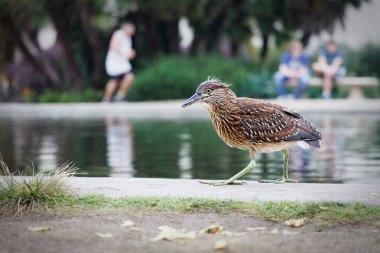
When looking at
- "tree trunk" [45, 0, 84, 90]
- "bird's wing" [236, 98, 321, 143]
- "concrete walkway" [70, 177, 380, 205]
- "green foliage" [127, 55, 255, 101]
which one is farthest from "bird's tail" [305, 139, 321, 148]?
"tree trunk" [45, 0, 84, 90]

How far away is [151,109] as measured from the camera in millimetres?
24328

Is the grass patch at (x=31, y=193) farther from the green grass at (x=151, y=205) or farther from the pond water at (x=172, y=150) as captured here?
the pond water at (x=172, y=150)

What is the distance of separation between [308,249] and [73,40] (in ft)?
92.7

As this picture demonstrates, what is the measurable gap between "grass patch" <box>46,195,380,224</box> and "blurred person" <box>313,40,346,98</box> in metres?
20.4

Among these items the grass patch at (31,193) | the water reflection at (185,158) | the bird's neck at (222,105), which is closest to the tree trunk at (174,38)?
the water reflection at (185,158)

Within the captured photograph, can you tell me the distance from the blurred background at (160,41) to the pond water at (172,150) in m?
6.56

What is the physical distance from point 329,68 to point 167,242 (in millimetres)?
22034

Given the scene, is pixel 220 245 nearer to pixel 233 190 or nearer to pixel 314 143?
pixel 233 190

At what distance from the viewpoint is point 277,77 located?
2805 centimetres

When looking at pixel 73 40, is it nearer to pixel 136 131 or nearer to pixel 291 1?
pixel 291 1

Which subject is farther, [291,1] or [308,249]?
[291,1]

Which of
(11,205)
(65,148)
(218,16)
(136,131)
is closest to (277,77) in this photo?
(218,16)

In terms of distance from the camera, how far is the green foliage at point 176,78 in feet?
92.8

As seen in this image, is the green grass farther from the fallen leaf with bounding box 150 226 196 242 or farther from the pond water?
the pond water
